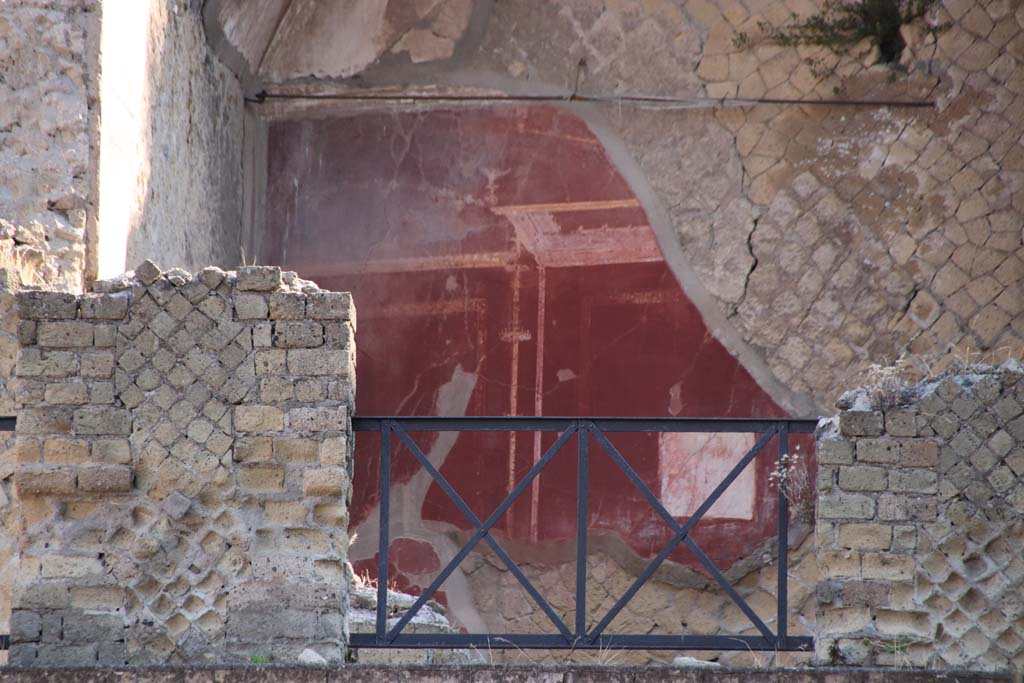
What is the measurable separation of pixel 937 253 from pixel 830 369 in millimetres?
809

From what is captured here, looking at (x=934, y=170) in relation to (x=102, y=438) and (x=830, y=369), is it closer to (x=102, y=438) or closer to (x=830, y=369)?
(x=830, y=369)

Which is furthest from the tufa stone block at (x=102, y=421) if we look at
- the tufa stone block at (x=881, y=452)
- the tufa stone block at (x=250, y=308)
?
the tufa stone block at (x=881, y=452)

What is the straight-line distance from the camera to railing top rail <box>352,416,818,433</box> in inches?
259

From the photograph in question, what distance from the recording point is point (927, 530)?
21.5ft

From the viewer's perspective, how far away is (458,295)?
10.2 meters

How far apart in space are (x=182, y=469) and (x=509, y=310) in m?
3.71

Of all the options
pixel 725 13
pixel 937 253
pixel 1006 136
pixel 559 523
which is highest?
pixel 725 13

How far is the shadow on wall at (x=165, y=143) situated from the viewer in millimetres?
8250

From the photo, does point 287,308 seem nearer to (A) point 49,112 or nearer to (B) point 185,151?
(A) point 49,112

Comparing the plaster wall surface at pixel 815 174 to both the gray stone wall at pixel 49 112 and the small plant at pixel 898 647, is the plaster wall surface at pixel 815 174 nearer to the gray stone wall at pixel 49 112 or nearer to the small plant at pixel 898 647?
the gray stone wall at pixel 49 112

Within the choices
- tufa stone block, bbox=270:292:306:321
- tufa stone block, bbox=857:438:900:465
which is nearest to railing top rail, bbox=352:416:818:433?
tufa stone block, bbox=857:438:900:465

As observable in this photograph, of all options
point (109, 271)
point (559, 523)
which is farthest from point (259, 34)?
point (559, 523)

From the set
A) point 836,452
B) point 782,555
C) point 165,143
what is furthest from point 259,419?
point 165,143

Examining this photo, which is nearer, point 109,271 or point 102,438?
point 102,438
